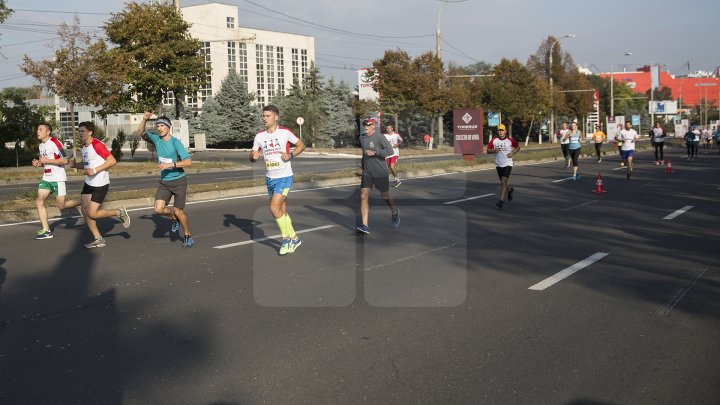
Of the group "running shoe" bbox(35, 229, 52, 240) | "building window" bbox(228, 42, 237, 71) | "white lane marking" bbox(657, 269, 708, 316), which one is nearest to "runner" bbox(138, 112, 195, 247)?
"running shoe" bbox(35, 229, 52, 240)

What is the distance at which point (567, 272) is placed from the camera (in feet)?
26.2

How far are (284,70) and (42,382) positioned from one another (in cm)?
9542

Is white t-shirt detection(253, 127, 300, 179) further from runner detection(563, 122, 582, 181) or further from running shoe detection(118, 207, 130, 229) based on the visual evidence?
→ runner detection(563, 122, 582, 181)

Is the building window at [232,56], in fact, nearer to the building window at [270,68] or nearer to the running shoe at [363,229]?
the building window at [270,68]

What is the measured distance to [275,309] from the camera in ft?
21.0

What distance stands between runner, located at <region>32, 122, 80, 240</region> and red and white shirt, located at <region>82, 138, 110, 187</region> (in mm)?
960

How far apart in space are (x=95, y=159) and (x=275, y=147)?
2.92 m

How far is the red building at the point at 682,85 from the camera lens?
175 meters

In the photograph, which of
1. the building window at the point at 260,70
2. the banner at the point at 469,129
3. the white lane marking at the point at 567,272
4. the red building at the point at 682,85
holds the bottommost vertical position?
the white lane marking at the point at 567,272

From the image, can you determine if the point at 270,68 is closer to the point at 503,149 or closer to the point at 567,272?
the point at 503,149

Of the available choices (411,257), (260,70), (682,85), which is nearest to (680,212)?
(411,257)

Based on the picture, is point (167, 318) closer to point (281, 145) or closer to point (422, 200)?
point (281, 145)

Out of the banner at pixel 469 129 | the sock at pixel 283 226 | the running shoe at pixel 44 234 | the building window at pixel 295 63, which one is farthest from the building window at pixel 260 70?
the sock at pixel 283 226

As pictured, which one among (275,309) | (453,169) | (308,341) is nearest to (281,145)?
(275,309)
